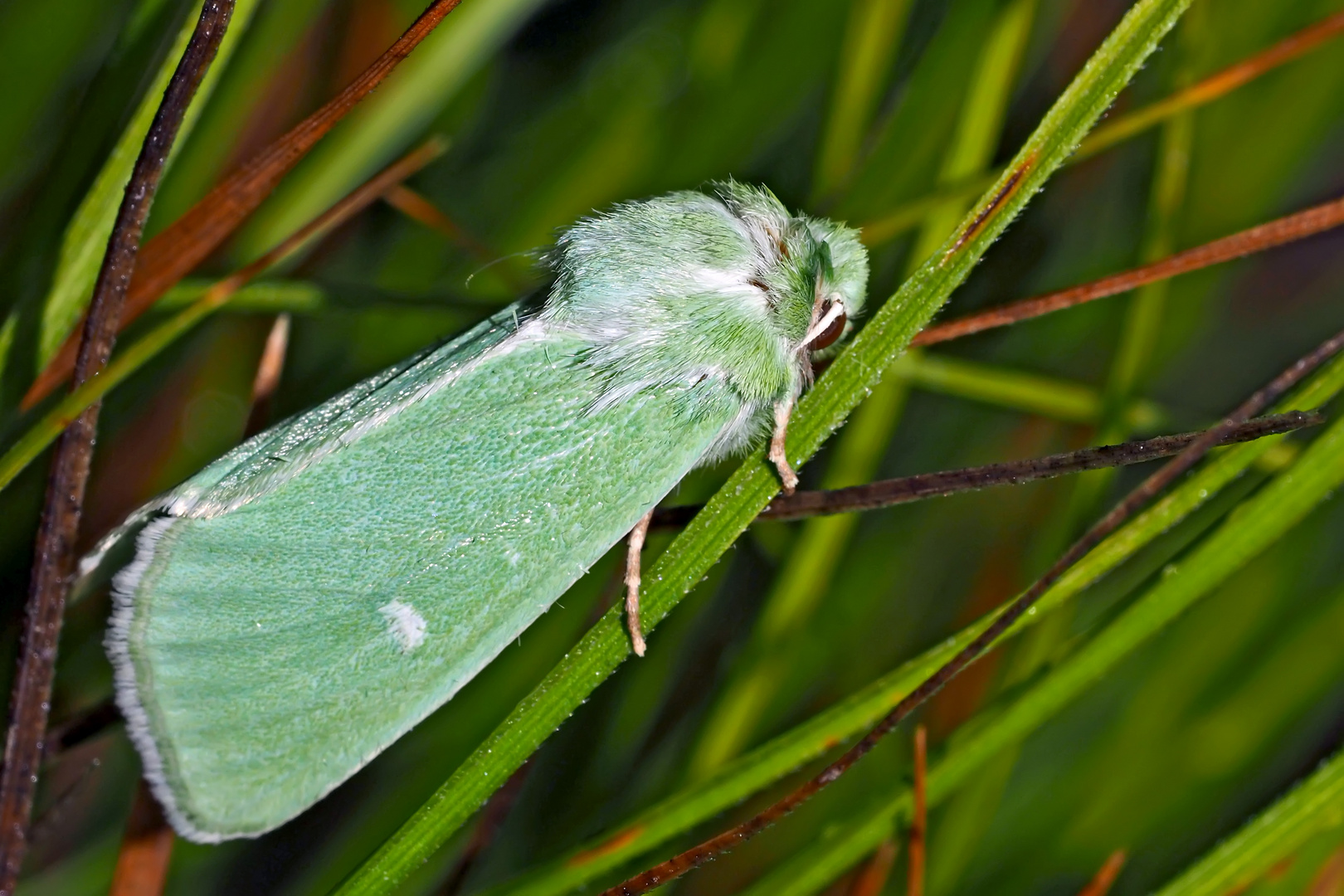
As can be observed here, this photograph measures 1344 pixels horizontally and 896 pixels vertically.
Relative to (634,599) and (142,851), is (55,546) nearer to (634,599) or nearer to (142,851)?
(142,851)

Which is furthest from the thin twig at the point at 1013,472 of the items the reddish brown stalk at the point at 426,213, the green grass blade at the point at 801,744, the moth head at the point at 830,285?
the reddish brown stalk at the point at 426,213

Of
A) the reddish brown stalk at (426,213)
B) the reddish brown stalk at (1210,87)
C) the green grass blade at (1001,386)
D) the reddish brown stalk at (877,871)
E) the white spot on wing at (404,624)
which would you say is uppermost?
the reddish brown stalk at (426,213)

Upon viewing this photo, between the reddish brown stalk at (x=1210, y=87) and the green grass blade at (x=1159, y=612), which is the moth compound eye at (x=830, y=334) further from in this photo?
the reddish brown stalk at (x=1210, y=87)

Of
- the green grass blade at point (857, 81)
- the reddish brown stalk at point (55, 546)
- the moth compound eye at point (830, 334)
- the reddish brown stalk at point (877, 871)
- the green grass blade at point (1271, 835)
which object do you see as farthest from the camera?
the green grass blade at point (857, 81)

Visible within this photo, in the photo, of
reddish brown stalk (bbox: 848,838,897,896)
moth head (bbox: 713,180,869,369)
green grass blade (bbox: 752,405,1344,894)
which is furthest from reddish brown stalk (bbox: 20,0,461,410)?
reddish brown stalk (bbox: 848,838,897,896)

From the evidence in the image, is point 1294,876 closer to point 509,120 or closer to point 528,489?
point 528,489

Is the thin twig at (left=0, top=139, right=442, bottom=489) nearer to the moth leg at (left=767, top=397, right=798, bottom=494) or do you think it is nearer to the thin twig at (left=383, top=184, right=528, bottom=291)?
the thin twig at (left=383, top=184, right=528, bottom=291)

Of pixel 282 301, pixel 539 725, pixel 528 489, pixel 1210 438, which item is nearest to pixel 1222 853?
pixel 1210 438

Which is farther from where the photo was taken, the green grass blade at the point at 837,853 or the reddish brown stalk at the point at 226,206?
the green grass blade at the point at 837,853
